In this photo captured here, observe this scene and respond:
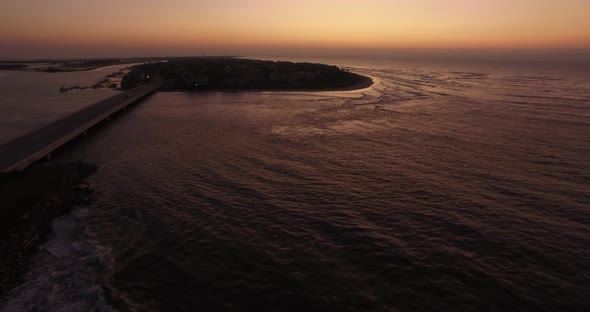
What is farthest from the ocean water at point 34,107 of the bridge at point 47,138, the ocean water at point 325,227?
the ocean water at point 325,227

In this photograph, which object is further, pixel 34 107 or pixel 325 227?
pixel 34 107

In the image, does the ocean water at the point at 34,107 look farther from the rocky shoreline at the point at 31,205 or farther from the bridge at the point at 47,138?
the rocky shoreline at the point at 31,205

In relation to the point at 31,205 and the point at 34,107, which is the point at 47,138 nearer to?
the point at 31,205

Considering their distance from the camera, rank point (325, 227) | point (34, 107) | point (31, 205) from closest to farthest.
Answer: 1. point (325, 227)
2. point (31, 205)
3. point (34, 107)

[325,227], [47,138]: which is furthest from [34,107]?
[325,227]

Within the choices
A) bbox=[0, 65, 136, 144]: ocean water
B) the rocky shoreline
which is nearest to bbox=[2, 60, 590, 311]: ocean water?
the rocky shoreline

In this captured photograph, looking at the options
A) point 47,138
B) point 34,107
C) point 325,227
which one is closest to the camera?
point 325,227
